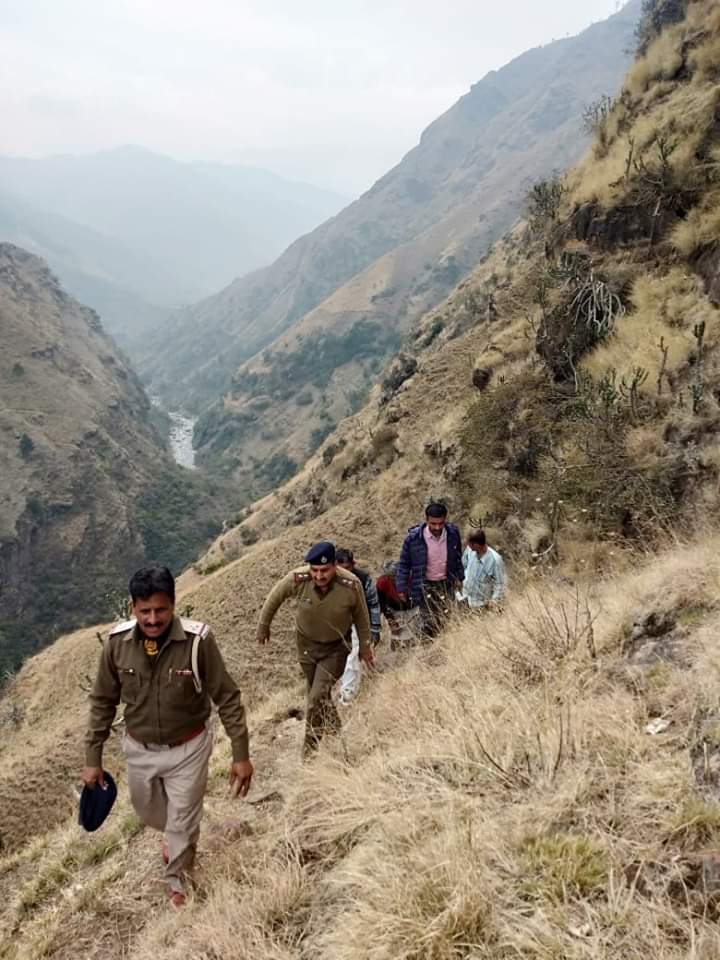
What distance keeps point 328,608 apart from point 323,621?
0.11 m

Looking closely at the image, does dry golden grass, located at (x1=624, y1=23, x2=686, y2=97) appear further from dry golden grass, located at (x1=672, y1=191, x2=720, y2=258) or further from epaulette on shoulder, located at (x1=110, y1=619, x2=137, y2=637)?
epaulette on shoulder, located at (x1=110, y1=619, x2=137, y2=637)

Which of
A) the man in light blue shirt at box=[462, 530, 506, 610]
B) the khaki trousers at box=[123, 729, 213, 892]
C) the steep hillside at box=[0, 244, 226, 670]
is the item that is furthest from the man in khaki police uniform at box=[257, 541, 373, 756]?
the steep hillside at box=[0, 244, 226, 670]

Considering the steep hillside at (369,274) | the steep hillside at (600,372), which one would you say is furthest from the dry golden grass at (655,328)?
the steep hillside at (369,274)

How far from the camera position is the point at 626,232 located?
11.9 m

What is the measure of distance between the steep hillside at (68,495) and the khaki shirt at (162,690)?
44.6 metres

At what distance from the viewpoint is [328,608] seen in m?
4.21

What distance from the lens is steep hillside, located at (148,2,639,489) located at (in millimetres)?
86438

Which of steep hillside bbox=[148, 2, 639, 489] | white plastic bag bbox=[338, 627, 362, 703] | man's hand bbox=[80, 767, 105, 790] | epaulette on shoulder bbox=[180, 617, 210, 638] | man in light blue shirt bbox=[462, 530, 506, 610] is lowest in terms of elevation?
man in light blue shirt bbox=[462, 530, 506, 610]

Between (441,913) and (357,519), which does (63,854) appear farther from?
(357,519)

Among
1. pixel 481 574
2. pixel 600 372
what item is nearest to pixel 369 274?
pixel 600 372

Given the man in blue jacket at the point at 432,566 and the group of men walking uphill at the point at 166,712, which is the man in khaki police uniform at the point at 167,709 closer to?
the group of men walking uphill at the point at 166,712

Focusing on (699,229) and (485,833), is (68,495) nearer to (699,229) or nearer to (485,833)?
(699,229)

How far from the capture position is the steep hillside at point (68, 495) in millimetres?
48156

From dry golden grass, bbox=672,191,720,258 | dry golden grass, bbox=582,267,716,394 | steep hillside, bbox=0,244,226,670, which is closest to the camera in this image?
dry golden grass, bbox=582,267,716,394
